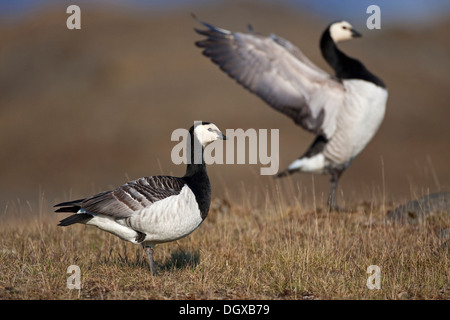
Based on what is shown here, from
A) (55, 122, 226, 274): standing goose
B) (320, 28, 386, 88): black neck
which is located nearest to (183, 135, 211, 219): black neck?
(55, 122, 226, 274): standing goose

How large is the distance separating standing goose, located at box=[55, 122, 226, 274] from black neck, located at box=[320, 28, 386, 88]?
571cm

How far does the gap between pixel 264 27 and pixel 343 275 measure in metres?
47.6

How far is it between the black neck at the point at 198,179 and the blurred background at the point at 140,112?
44.7ft

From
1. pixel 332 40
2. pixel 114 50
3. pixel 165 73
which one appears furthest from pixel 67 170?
pixel 332 40

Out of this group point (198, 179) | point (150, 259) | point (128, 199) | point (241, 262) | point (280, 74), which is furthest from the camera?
point (280, 74)

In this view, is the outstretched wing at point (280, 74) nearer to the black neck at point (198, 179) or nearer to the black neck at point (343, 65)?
the black neck at point (343, 65)

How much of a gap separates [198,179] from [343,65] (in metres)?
5.71

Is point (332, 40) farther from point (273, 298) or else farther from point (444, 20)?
point (444, 20)

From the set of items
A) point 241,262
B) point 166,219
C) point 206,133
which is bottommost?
point 241,262

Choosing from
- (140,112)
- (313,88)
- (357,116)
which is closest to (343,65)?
(313,88)

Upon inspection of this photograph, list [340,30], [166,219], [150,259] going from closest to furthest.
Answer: [166,219], [150,259], [340,30]

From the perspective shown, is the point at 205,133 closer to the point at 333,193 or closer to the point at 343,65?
the point at 333,193

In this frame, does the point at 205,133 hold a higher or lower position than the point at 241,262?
higher

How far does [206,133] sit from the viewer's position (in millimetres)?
7445
